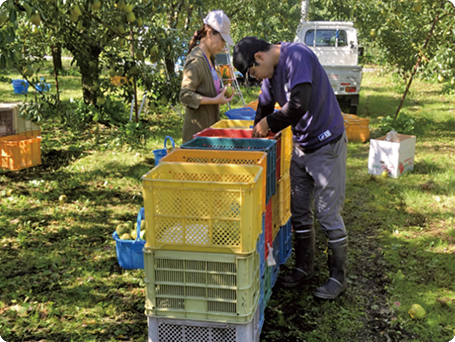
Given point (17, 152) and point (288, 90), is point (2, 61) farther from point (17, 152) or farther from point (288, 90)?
point (17, 152)

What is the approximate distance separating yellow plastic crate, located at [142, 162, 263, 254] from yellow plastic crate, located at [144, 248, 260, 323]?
6cm

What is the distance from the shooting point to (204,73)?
3.93 meters

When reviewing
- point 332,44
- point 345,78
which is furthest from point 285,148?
point 332,44

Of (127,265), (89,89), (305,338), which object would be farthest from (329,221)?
(89,89)

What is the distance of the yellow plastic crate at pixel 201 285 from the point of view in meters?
2.41

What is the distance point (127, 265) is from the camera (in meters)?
3.96

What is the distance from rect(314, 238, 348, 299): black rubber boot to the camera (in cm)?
354

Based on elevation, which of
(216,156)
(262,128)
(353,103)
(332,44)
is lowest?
(353,103)

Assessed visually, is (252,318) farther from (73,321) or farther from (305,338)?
(73,321)

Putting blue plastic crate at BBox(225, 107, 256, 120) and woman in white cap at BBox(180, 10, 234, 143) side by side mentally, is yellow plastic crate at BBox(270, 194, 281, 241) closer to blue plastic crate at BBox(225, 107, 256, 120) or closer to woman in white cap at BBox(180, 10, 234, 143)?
woman in white cap at BBox(180, 10, 234, 143)

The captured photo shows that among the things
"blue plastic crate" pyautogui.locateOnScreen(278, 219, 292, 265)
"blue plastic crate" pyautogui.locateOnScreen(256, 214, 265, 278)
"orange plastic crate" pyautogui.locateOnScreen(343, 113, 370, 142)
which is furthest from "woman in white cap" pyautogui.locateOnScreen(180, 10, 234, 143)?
"orange plastic crate" pyautogui.locateOnScreen(343, 113, 370, 142)

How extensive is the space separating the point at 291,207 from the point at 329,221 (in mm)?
348

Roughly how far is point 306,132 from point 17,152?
4477 mm

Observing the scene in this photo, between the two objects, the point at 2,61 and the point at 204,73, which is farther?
the point at 204,73
